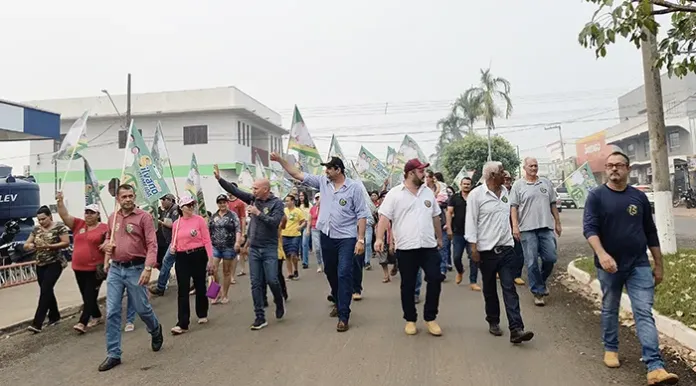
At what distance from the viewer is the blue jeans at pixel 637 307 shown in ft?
13.5

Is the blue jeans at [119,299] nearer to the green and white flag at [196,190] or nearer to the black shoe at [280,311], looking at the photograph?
the black shoe at [280,311]

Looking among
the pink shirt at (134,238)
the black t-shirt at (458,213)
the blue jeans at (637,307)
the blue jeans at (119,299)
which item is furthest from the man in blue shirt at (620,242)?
the black t-shirt at (458,213)

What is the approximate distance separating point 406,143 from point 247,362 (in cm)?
1755

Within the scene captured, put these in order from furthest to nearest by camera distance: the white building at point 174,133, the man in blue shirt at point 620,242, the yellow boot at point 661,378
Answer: the white building at point 174,133 < the man in blue shirt at point 620,242 < the yellow boot at point 661,378

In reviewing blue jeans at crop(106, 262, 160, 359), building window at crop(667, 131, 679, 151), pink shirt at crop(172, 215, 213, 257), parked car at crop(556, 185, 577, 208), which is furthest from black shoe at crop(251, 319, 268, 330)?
building window at crop(667, 131, 679, 151)

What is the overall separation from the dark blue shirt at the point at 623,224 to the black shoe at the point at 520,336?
3.75 ft

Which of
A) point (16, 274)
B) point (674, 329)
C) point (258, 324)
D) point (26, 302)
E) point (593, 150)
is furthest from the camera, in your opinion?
point (593, 150)

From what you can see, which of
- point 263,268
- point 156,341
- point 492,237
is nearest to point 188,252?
point 263,268

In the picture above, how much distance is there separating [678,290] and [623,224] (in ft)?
9.01

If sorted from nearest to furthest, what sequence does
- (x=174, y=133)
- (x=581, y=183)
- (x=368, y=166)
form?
(x=581, y=183)
(x=368, y=166)
(x=174, y=133)

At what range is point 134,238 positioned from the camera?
5.52 m

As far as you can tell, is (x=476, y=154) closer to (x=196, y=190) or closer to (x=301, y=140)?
(x=301, y=140)

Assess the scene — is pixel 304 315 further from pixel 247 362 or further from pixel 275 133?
pixel 275 133

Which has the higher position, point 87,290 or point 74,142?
point 74,142
